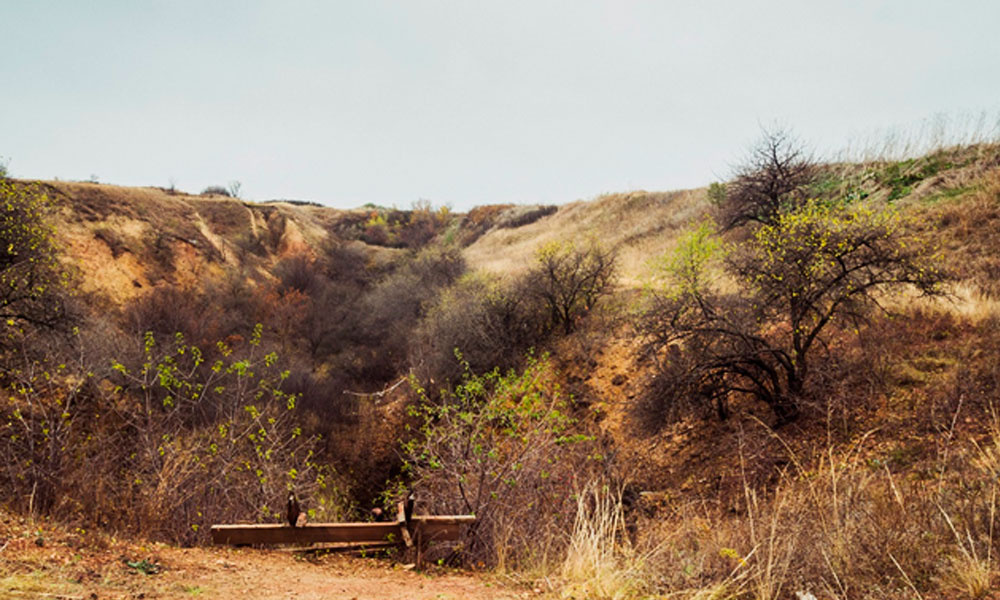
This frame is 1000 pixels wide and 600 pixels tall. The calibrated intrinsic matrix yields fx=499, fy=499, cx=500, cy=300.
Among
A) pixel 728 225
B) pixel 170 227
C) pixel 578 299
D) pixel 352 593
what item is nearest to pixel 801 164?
pixel 728 225

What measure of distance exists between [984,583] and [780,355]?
8.25 m

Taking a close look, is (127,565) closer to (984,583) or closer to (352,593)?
(352,593)

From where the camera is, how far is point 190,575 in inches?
142

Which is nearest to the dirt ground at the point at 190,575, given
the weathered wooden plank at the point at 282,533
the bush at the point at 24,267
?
the weathered wooden plank at the point at 282,533

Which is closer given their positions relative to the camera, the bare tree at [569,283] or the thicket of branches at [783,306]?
the thicket of branches at [783,306]

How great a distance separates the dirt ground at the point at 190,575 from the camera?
119 inches

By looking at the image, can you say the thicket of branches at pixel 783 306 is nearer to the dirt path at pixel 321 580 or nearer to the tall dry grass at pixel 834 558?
the tall dry grass at pixel 834 558

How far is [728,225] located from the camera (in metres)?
20.3

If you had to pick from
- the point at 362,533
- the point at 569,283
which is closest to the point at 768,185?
the point at 569,283

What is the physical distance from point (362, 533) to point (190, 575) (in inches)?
64.5

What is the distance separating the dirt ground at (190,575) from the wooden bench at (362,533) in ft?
0.48

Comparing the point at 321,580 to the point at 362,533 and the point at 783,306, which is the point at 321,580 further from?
the point at 783,306

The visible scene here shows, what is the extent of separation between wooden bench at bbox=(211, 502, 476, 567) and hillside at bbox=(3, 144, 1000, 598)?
464 millimetres

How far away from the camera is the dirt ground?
119 inches
